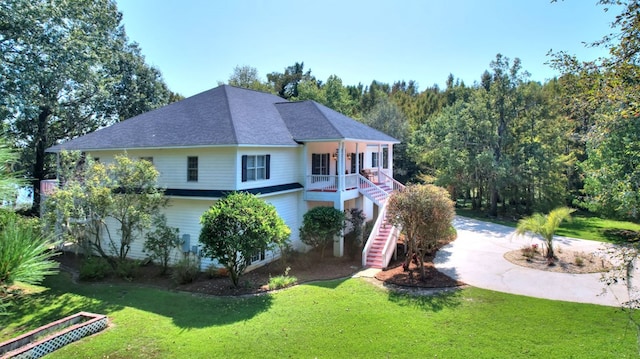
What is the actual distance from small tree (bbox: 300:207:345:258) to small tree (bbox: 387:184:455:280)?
3015mm

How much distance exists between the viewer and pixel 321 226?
54.3ft

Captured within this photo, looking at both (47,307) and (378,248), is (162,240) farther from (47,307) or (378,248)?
(378,248)

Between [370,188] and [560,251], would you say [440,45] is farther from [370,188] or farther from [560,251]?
[560,251]

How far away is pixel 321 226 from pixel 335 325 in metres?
6.93

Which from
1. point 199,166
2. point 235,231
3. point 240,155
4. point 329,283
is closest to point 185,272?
point 235,231

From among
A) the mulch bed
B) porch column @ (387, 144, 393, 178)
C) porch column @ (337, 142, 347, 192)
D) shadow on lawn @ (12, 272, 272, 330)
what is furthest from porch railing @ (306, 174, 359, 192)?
Result: porch column @ (387, 144, 393, 178)

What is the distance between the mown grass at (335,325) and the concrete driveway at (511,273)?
102 centimetres

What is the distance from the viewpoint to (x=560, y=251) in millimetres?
17688

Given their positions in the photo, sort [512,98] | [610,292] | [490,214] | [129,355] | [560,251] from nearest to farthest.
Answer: [129,355], [610,292], [560,251], [512,98], [490,214]

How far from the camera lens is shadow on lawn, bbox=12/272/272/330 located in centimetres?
1066

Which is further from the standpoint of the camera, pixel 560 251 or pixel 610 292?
pixel 560 251

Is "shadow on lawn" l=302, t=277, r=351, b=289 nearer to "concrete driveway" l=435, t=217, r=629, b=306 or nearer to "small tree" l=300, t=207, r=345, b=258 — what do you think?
"small tree" l=300, t=207, r=345, b=258

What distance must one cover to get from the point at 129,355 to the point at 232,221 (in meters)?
5.13

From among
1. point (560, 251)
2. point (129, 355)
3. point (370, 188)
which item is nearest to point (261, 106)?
point (370, 188)
